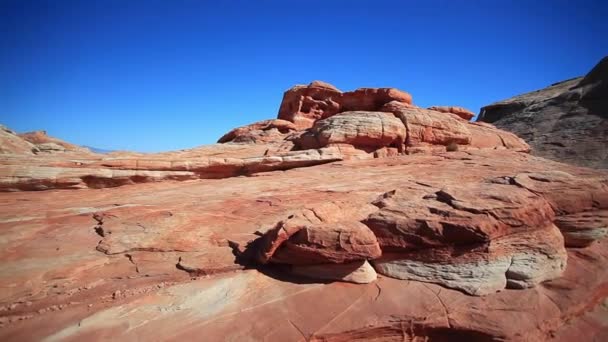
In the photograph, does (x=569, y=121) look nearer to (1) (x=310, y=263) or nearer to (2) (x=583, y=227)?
(2) (x=583, y=227)

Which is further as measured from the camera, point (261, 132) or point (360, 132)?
A: point (261, 132)

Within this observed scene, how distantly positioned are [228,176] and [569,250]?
1227cm

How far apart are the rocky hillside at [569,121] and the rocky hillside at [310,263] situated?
98.8 ft

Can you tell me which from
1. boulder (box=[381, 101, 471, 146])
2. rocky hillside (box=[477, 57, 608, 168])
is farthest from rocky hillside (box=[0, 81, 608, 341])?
rocky hillside (box=[477, 57, 608, 168])

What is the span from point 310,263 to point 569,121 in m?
42.5

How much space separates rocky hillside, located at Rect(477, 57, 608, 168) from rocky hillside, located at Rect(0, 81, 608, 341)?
30.1 m

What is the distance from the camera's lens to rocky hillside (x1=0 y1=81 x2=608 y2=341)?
4.88m

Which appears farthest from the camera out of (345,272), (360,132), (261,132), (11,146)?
(261,132)

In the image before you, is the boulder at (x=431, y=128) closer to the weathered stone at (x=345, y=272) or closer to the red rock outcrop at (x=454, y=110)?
the red rock outcrop at (x=454, y=110)


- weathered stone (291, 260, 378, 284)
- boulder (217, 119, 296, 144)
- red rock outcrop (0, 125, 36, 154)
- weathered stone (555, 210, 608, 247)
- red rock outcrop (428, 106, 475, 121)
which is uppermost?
red rock outcrop (428, 106, 475, 121)

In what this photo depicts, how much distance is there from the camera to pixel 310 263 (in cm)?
612

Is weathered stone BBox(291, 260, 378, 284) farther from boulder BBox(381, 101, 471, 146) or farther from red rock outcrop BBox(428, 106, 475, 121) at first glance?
red rock outcrop BBox(428, 106, 475, 121)

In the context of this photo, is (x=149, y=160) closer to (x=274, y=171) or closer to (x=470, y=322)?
(x=274, y=171)

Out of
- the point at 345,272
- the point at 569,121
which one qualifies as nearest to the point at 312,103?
the point at 345,272
